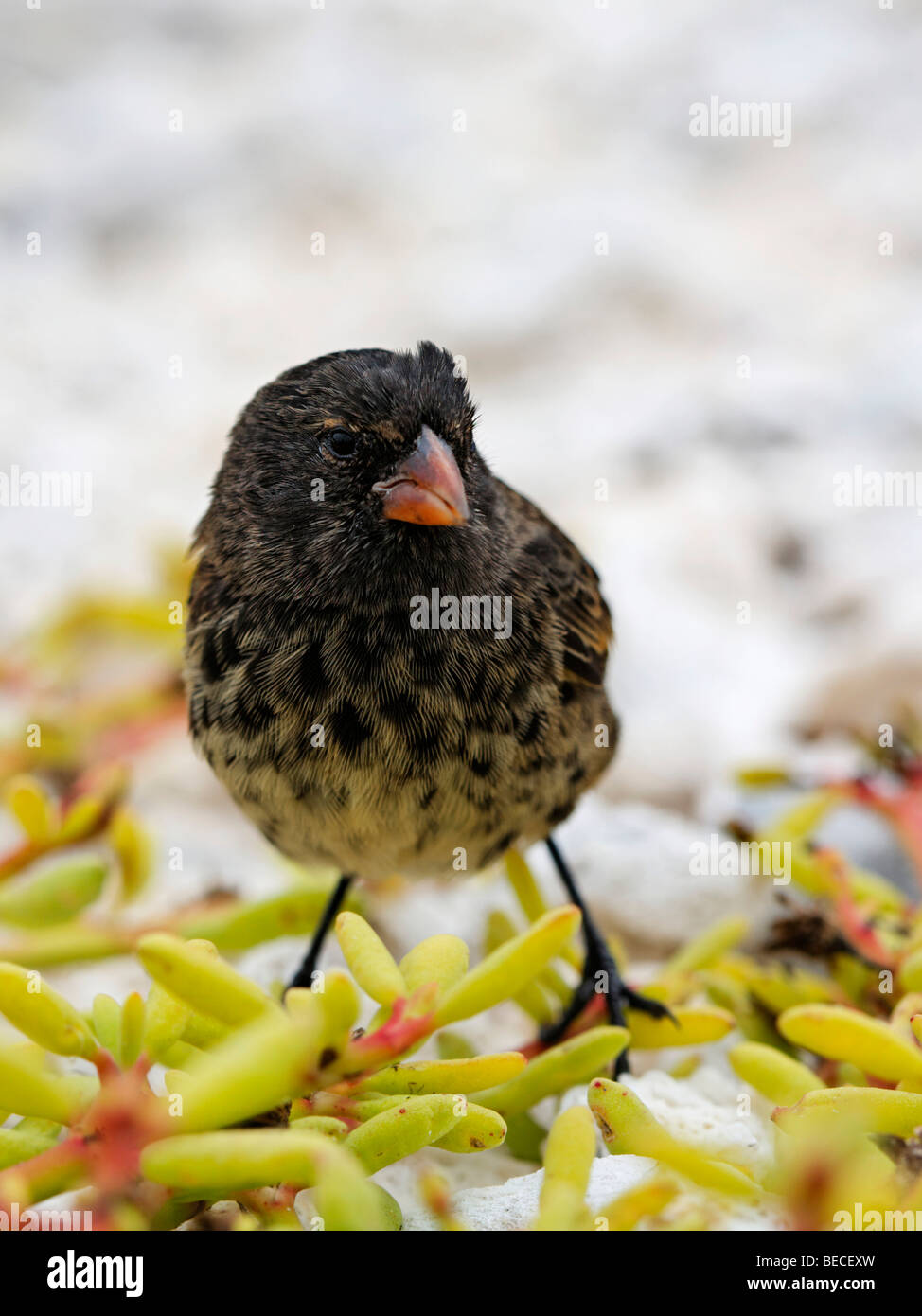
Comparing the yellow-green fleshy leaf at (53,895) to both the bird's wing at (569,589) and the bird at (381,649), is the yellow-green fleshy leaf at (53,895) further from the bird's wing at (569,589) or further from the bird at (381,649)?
the bird's wing at (569,589)

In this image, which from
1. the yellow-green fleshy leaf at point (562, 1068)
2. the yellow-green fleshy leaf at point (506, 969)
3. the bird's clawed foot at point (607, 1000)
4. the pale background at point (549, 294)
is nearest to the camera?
the yellow-green fleshy leaf at point (506, 969)

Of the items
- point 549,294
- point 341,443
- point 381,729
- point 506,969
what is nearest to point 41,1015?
point 506,969

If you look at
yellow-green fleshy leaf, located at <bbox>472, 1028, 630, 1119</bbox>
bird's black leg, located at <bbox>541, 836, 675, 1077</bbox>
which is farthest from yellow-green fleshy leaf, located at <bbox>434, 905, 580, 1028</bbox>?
bird's black leg, located at <bbox>541, 836, 675, 1077</bbox>

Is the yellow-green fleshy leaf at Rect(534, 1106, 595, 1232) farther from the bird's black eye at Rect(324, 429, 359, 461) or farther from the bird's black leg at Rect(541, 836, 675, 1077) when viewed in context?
the bird's black eye at Rect(324, 429, 359, 461)

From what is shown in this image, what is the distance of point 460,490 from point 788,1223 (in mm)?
1258

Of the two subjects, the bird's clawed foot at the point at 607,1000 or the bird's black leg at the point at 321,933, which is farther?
the bird's black leg at the point at 321,933

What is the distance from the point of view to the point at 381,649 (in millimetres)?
2416

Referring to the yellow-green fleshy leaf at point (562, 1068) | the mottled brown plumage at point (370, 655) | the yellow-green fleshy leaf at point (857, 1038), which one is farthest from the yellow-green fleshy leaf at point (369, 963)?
the mottled brown plumage at point (370, 655)

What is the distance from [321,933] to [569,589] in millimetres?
890

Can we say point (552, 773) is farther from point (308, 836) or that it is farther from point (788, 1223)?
point (788, 1223)

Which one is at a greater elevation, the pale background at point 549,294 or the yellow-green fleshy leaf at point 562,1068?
the pale background at point 549,294

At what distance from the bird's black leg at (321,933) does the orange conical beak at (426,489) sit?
82 cm

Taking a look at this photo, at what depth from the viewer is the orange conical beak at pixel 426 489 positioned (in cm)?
232

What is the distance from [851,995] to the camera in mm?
2430
